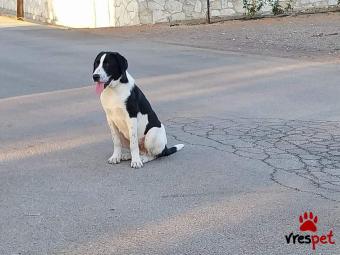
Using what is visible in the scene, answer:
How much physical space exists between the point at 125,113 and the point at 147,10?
1902cm

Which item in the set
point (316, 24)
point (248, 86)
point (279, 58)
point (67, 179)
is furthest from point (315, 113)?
point (316, 24)

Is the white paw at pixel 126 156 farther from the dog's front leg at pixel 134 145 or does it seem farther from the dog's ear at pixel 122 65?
the dog's ear at pixel 122 65

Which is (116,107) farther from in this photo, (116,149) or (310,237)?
(310,237)

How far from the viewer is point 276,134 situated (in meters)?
7.86

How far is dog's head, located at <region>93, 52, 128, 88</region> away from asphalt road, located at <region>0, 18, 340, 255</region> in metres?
0.92

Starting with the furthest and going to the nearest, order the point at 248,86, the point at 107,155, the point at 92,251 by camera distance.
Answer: the point at 248,86
the point at 107,155
the point at 92,251

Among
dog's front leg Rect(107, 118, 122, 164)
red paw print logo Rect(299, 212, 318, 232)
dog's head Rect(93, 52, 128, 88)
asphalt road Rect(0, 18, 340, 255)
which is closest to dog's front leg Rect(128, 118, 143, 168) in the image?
asphalt road Rect(0, 18, 340, 255)

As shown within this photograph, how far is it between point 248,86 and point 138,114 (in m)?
5.25

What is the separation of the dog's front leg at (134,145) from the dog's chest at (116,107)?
7 centimetres

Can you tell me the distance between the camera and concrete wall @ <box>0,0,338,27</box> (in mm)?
24812

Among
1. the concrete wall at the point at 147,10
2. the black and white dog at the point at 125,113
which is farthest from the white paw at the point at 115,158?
the concrete wall at the point at 147,10

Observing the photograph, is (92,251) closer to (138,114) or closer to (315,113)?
(138,114)

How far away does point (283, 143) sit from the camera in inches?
291

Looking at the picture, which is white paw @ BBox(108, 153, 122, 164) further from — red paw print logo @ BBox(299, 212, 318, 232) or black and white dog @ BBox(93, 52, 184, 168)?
red paw print logo @ BBox(299, 212, 318, 232)
